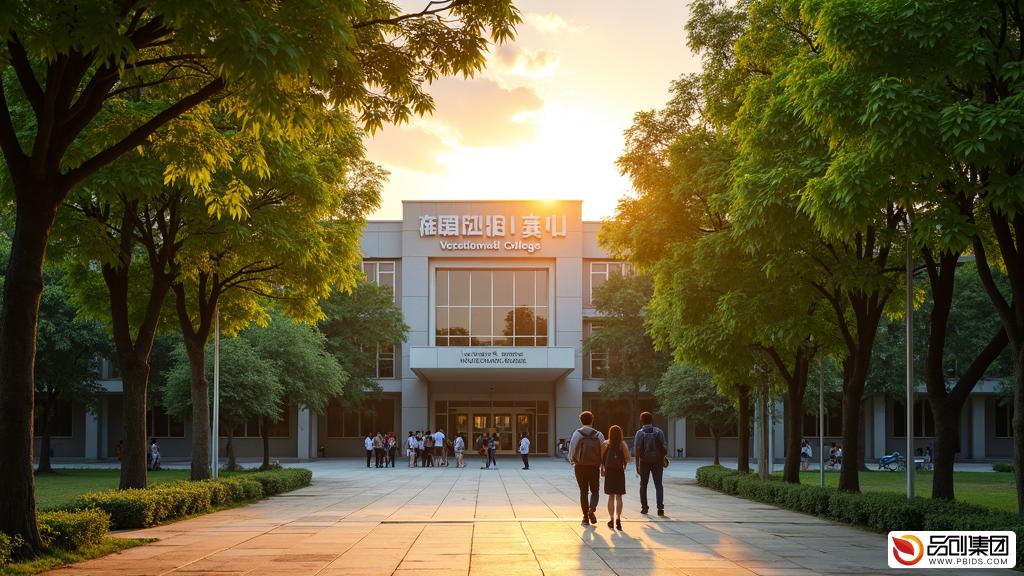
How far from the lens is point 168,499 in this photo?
17.2 metres

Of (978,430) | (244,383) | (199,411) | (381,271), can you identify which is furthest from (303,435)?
(978,430)

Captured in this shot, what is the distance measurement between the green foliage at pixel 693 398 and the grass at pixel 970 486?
5041 mm

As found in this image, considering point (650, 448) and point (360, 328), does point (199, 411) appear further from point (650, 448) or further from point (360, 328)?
point (360, 328)

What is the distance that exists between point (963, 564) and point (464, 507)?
36.3 ft

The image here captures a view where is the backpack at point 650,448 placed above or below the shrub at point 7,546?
above

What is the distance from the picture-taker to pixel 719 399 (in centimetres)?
4159

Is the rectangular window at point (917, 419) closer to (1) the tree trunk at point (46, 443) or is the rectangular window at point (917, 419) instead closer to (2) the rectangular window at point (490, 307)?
(2) the rectangular window at point (490, 307)

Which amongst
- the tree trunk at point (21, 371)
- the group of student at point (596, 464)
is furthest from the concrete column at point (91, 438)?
the tree trunk at point (21, 371)

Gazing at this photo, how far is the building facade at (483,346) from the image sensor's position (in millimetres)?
58906

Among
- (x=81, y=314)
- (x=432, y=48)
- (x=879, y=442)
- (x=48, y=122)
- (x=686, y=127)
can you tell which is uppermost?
(x=686, y=127)

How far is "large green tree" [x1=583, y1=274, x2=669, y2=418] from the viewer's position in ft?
180

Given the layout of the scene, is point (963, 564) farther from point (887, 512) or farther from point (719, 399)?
point (719, 399)

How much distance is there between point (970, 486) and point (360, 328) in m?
30.2

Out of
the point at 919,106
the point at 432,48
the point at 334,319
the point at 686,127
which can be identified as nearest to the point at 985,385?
the point at 334,319
